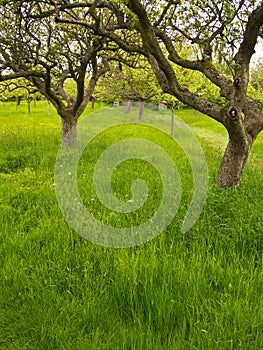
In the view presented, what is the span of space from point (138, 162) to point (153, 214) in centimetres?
477

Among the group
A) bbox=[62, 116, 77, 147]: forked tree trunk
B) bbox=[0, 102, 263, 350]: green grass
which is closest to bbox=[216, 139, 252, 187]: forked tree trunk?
bbox=[0, 102, 263, 350]: green grass

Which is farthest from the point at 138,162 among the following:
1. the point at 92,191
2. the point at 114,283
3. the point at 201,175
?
the point at 114,283

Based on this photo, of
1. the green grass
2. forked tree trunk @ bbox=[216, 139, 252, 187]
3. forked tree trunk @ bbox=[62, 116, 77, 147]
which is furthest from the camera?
forked tree trunk @ bbox=[62, 116, 77, 147]

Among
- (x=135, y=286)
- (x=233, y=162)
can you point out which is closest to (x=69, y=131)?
(x=233, y=162)

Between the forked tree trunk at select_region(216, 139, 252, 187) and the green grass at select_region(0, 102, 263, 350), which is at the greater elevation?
the forked tree trunk at select_region(216, 139, 252, 187)

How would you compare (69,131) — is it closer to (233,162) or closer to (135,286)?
(233,162)

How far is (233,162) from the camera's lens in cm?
664

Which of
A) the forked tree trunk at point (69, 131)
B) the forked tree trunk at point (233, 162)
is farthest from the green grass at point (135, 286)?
the forked tree trunk at point (69, 131)

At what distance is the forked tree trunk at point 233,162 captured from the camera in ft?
21.4

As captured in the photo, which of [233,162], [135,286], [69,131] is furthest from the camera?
[69,131]

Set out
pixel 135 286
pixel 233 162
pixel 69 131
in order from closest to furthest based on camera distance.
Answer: pixel 135 286 < pixel 233 162 < pixel 69 131

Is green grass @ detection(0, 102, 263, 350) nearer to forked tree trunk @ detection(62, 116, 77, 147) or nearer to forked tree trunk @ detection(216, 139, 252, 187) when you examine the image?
forked tree trunk @ detection(216, 139, 252, 187)

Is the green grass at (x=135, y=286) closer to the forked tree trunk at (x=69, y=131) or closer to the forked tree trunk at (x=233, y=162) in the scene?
the forked tree trunk at (x=233, y=162)

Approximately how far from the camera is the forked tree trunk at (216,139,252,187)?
21.4 ft
